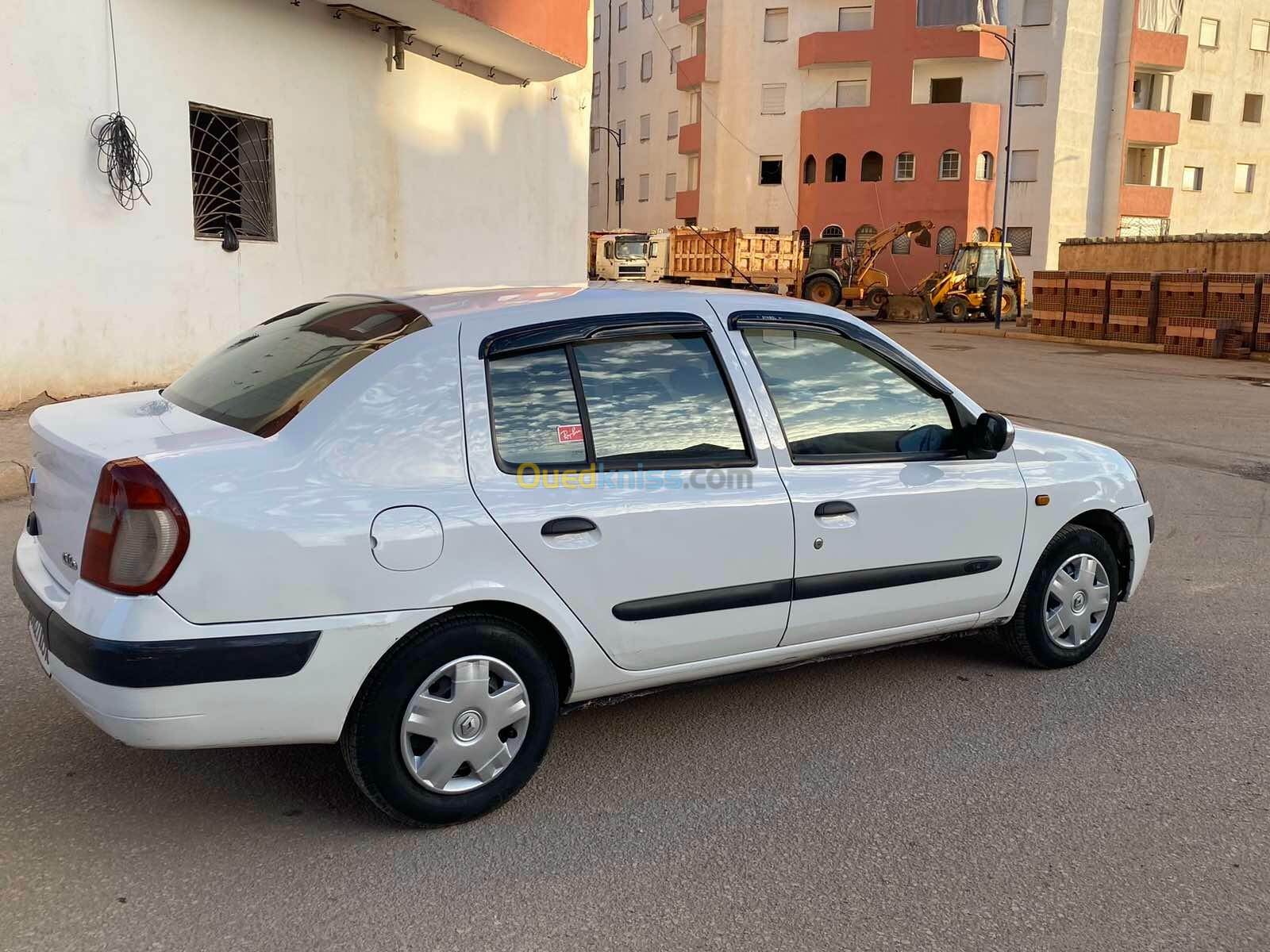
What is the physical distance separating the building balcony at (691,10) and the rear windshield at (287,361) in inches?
2009

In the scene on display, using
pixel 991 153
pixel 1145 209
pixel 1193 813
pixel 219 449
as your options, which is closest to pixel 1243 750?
pixel 1193 813

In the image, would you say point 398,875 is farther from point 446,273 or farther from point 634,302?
point 446,273

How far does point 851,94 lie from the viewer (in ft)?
159

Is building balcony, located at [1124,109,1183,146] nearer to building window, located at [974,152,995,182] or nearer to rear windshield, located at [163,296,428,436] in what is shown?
building window, located at [974,152,995,182]

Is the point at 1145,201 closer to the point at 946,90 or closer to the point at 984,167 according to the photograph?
the point at 984,167

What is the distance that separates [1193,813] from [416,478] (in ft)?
8.55

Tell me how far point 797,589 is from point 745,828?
2.83 feet

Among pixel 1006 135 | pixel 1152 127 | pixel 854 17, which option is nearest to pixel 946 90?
pixel 1006 135

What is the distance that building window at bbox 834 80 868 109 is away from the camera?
48219mm

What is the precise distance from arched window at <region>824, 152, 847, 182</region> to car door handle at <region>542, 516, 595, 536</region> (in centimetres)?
4623

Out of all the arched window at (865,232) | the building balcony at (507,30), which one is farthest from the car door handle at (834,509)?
the arched window at (865,232)

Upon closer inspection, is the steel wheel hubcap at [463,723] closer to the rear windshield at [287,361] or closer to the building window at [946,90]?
the rear windshield at [287,361]

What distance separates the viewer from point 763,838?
347 cm

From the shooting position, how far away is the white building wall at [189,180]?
1060 centimetres
